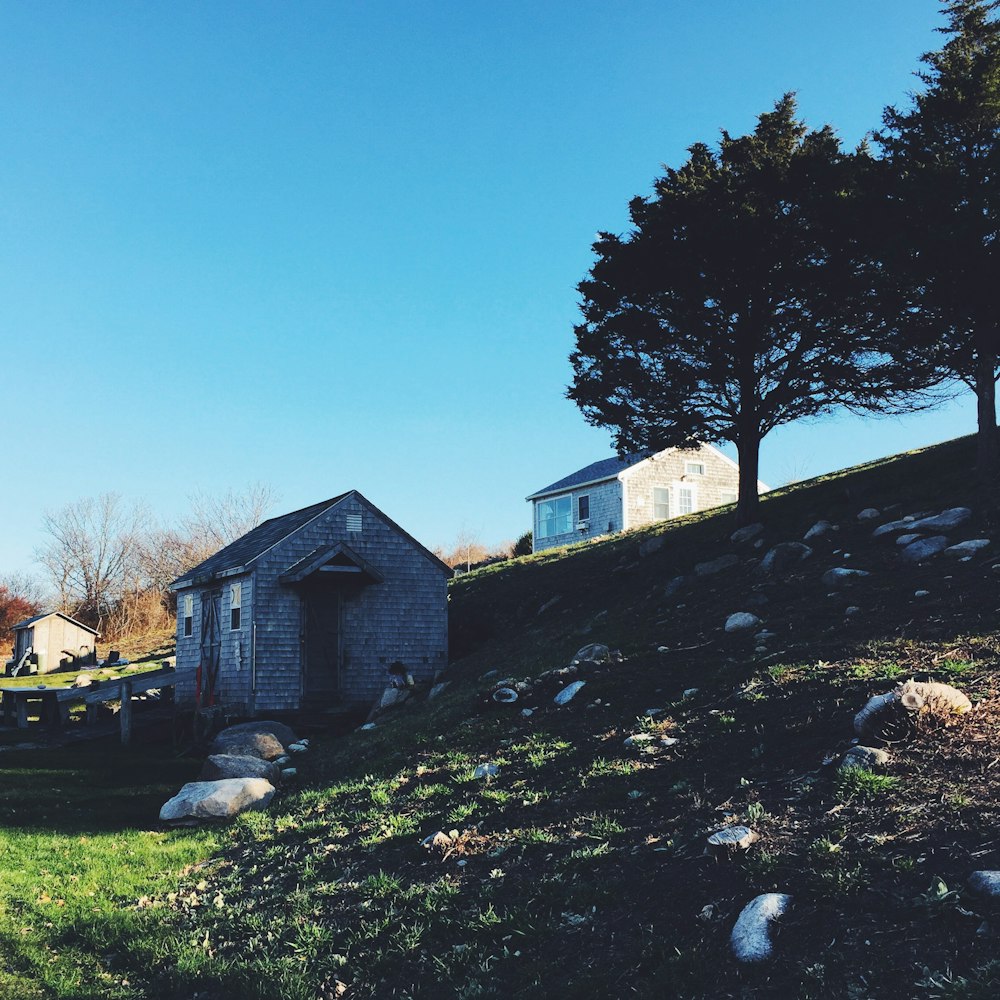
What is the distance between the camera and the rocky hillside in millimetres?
5477

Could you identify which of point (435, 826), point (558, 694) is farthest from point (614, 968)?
point (558, 694)

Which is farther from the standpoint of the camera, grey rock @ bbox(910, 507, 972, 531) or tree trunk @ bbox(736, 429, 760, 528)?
tree trunk @ bbox(736, 429, 760, 528)

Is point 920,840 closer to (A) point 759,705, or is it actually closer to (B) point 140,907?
(A) point 759,705

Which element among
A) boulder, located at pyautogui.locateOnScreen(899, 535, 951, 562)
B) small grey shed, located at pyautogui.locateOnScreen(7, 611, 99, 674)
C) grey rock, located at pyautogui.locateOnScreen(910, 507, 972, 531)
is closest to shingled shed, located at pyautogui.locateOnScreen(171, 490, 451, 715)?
grey rock, located at pyautogui.locateOnScreen(910, 507, 972, 531)

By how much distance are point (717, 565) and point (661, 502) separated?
82.0 feet

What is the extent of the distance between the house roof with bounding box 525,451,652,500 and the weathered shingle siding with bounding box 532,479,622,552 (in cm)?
34

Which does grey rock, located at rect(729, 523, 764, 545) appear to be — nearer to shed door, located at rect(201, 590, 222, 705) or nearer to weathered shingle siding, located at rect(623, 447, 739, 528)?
shed door, located at rect(201, 590, 222, 705)

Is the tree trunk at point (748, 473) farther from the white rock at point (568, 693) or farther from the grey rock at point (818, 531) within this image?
the white rock at point (568, 693)

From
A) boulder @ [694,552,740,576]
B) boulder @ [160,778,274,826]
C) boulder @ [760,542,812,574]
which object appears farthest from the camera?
boulder @ [694,552,740,576]

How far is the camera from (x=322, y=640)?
25016 mm

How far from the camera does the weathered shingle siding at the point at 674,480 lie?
148 feet

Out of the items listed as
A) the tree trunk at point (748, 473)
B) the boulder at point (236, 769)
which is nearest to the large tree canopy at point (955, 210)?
the tree trunk at point (748, 473)

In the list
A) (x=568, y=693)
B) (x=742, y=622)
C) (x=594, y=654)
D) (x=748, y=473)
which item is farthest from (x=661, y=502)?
(x=568, y=693)

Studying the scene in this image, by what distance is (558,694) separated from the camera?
1381 centimetres
